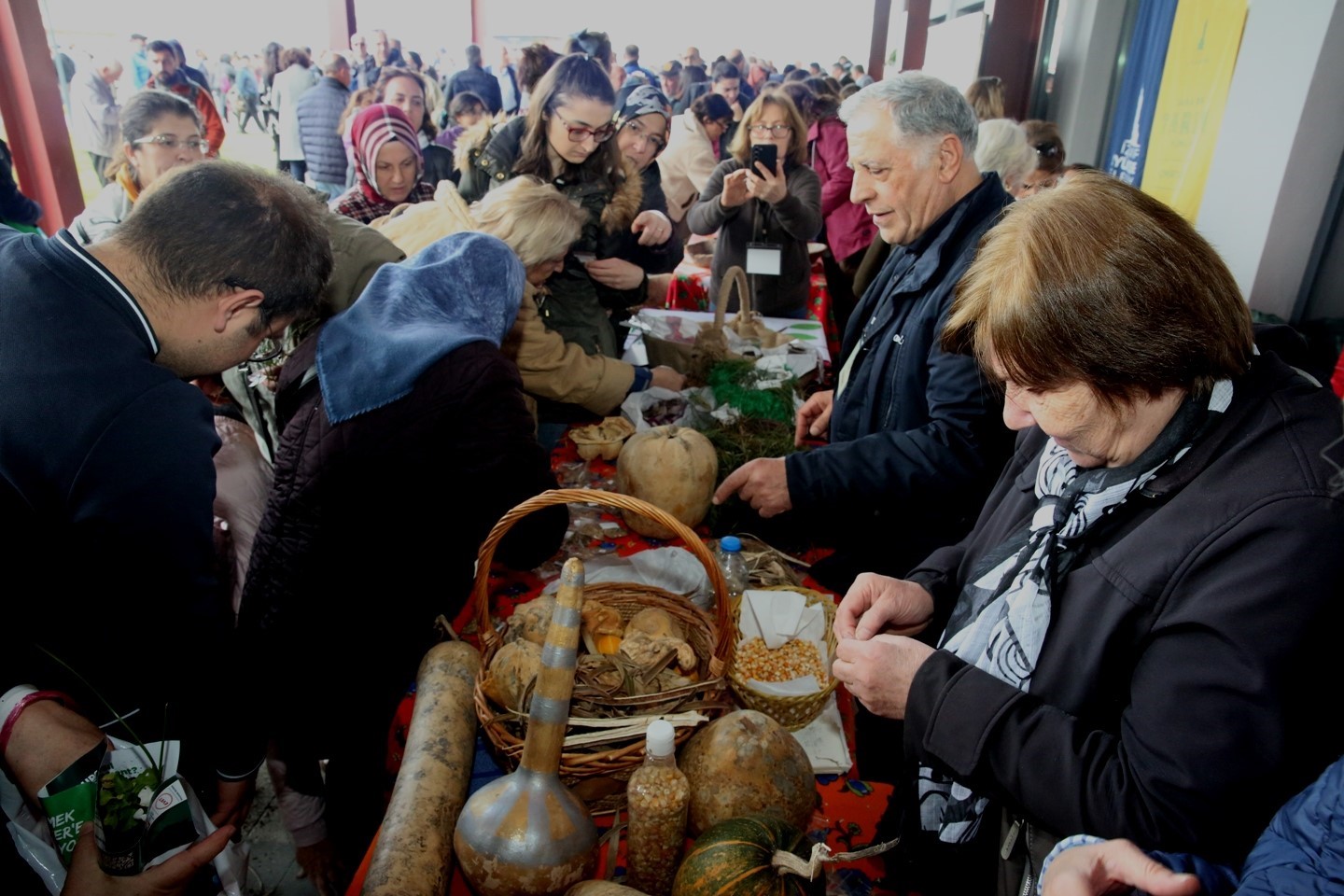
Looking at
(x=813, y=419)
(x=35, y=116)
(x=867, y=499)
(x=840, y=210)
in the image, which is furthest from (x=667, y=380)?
(x=35, y=116)

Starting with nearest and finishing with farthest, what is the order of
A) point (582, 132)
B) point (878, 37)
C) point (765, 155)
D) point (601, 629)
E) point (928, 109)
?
point (601, 629)
point (928, 109)
point (582, 132)
point (765, 155)
point (878, 37)

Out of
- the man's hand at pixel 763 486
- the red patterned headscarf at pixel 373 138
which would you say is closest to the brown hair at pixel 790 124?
the red patterned headscarf at pixel 373 138

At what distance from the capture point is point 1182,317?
3.39ft

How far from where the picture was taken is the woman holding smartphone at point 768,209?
428 centimetres

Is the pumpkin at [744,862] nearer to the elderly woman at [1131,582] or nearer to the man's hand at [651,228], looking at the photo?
the elderly woman at [1131,582]

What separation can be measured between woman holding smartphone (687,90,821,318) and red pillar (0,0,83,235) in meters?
4.85

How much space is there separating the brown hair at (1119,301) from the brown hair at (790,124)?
3.72 metres

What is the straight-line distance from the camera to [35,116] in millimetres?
5949

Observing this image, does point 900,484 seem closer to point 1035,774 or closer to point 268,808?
point 1035,774

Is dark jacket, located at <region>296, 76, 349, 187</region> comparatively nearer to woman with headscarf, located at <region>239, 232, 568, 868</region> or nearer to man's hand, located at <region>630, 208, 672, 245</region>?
man's hand, located at <region>630, 208, 672, 245</region>

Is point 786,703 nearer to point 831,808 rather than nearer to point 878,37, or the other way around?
point 831,808

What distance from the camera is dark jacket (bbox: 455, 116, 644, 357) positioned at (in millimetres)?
3373

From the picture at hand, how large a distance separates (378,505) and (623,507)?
2.10 ft

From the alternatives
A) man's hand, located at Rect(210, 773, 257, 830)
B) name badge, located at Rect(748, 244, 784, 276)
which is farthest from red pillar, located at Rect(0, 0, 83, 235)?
man's hand, located at Rect(210, 773, 257, 830)
